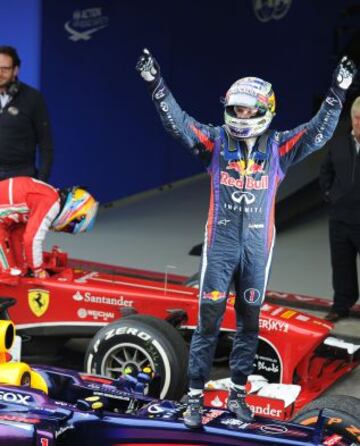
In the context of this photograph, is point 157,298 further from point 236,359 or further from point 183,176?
point 183,176

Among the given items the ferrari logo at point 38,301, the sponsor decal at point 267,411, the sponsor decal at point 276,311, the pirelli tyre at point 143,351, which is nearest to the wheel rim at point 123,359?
the pirelli tyre at point 143,351

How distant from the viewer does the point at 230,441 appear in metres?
4.63

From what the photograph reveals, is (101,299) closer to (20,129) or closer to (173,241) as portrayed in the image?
(20,129)

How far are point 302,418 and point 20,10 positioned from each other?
6.76 m

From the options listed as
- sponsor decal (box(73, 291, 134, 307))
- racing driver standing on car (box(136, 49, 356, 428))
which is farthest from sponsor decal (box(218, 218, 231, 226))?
sponsor decal (box(73, 291, 134, 307))

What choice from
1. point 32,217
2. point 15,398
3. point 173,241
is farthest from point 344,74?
point 173,241

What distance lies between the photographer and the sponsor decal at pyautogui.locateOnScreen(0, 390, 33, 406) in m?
4.87

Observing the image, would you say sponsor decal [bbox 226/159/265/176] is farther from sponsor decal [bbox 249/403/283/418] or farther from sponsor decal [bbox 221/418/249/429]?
sponsor decal [bbox 249/403/283/418]

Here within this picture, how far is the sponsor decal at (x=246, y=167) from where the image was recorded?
5148 millimetres

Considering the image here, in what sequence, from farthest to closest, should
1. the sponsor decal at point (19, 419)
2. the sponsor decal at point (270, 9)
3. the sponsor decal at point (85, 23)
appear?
the sponsor decal at point (270, 9) → the sponsor decal at point (85, 23) → the sponsor decal at point (19, 419)

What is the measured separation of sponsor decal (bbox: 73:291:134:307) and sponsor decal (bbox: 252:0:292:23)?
27.0ft

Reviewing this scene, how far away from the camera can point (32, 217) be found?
272 inches

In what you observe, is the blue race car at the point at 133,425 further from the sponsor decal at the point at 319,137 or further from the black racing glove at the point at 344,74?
the black racing glove at the point at 344,74


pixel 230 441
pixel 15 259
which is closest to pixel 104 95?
pixel 15 259
